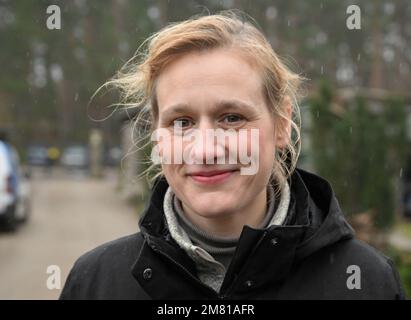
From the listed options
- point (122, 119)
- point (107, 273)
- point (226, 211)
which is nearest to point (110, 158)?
point (122, 119)

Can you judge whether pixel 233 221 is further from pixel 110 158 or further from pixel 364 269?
pixel 110 158

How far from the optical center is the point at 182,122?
181 cm

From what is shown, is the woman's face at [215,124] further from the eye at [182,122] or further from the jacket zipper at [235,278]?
the jacket zipper at [235,278]

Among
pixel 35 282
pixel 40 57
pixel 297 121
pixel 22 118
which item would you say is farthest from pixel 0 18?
pixel 297 121

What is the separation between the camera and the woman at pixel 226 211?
177 centimetres

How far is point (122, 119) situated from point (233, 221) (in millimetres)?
16097

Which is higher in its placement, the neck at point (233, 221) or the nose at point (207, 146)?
the nose at point (207, 146)

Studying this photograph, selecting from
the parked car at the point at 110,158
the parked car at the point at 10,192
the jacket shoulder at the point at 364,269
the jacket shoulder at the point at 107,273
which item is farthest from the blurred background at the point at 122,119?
the jacket shoulder at the point at 364,269

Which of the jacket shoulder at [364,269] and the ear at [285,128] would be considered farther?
the ear at [285,128]

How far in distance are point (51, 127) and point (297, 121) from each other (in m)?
44.6

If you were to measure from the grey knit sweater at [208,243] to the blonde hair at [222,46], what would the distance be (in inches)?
5.4

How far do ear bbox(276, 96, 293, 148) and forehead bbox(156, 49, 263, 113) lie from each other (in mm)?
159

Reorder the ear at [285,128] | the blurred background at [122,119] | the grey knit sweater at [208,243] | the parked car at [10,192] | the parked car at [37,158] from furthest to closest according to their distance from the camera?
the parked car at [37,158] → the parked car at [10,192] → the blurred background at [122,119] → the ear at [285,128] → the grey knit sweater at [208,243]

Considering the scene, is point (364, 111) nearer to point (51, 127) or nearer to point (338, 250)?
point (338, 250)
